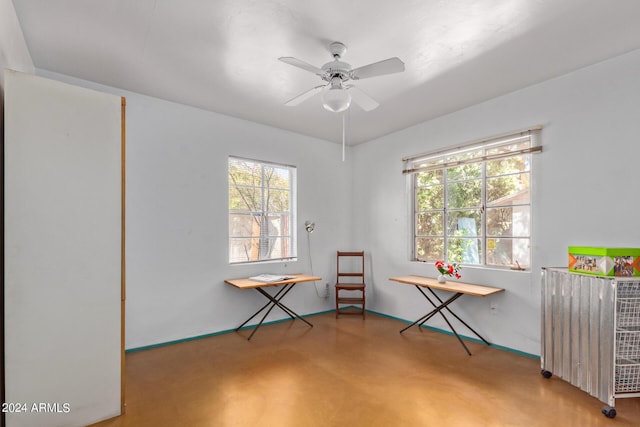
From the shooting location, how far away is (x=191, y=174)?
380 centimetres

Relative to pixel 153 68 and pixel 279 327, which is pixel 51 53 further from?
pixel 279 327

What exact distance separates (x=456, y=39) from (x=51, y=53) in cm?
332

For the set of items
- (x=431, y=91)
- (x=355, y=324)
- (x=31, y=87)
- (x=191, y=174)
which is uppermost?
(x=431, y=91)

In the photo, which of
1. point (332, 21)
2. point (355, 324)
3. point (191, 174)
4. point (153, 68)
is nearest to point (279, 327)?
point (355, 324)

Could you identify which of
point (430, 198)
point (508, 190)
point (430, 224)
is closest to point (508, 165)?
point (508, 190)

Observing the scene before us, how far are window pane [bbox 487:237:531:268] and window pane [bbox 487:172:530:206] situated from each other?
1.41 feet

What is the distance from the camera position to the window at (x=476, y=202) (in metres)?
3.41

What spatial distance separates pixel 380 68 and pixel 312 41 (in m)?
0.60

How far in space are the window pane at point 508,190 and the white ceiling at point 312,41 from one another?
96 cm

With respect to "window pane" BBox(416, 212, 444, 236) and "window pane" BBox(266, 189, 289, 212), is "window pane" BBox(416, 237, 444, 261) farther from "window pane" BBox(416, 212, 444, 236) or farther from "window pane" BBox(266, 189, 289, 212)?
"window pane" BBox(266, 189, 289, 212)

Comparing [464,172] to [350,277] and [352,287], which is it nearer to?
[352,287]

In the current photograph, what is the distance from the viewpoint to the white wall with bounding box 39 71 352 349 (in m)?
3.41

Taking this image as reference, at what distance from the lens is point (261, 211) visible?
14.8 ft

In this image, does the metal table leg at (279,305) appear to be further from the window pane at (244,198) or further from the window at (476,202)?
the window at (476,202)
